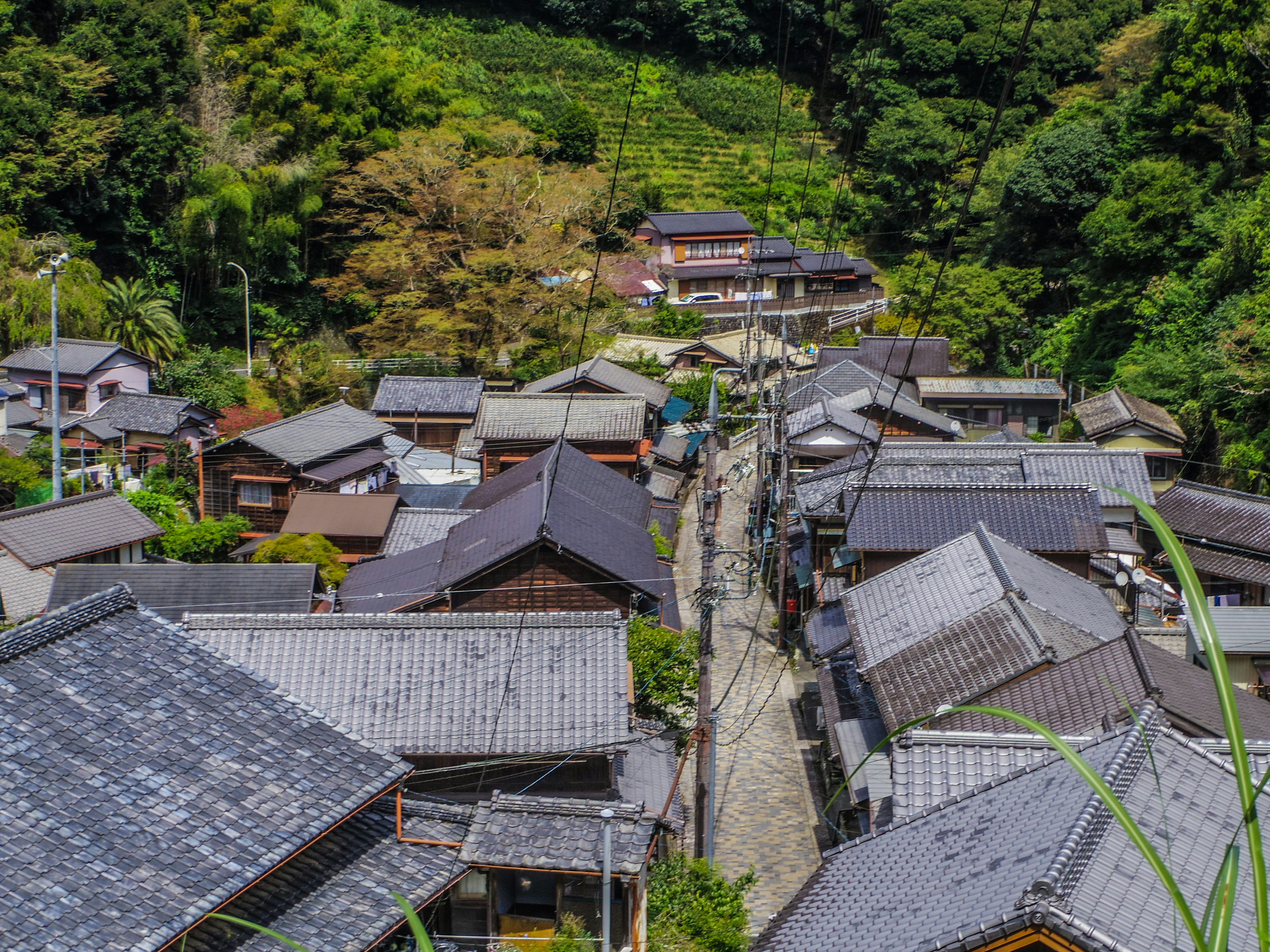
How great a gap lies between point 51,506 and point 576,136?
113 ft

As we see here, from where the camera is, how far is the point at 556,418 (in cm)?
3061

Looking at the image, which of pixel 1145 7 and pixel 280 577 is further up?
pixel 1145 7

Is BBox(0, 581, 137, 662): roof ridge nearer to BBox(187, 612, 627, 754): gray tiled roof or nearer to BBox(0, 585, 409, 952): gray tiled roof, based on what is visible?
BBox(0, 585, 409, 952): gray tiled roof

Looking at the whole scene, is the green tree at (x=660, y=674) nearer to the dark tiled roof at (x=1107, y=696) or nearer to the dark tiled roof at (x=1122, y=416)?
the dark tiled roof at (x=1107, y=696)

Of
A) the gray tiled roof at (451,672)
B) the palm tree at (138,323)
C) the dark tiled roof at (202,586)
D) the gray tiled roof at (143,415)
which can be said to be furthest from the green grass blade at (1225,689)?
the palm tree at (138,323)

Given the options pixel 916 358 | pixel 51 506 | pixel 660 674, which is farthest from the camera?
pixel 916 358

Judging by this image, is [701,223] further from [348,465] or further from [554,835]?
[554,835]

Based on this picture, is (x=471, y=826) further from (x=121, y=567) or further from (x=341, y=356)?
(x=341, y=356)

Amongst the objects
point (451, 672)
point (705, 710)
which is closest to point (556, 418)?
point (451, 672)

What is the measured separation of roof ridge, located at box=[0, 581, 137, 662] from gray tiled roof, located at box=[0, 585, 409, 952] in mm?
13

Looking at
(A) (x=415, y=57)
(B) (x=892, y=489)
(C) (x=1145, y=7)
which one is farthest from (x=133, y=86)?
(C) (x=1145, y=7)

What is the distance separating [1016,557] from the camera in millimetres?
17422

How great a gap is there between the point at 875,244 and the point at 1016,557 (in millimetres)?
42629

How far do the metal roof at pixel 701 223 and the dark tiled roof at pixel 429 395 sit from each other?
19.1m
